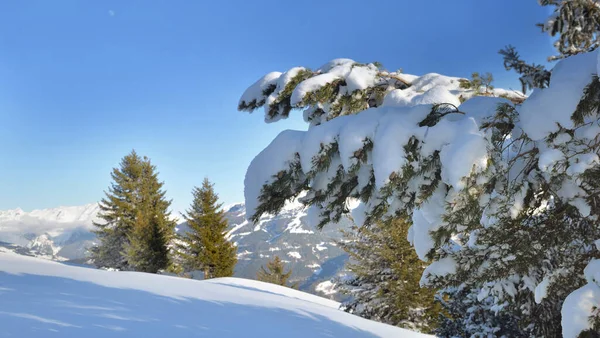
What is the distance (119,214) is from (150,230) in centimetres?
320

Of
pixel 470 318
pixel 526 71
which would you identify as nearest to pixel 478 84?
pixel 526 71

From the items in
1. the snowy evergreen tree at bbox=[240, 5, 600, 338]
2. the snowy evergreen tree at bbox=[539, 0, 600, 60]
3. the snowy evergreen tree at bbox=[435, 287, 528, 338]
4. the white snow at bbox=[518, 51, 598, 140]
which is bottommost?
the snowy evergreen tree at bbox=[435, 287, 528, 338]

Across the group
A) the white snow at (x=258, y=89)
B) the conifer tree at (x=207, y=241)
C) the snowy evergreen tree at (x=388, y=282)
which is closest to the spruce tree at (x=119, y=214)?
the conifer tree at (x=207, y=241)

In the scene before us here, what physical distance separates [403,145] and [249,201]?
3.69ft

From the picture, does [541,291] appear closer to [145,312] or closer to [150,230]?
[145,312]

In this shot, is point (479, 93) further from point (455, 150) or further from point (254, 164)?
point (254, 164)

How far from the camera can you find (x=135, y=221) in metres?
26.9

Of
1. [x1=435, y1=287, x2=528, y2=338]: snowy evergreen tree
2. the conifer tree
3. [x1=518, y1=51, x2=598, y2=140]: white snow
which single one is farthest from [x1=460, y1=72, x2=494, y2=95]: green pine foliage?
the conifer tree

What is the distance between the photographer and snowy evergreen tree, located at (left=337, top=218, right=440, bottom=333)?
11.5m

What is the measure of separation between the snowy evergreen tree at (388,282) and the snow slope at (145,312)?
5.77 m

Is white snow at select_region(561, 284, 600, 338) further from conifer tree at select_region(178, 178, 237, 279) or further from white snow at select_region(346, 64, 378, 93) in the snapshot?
conifer tree at select_region(178, 178, 237, 279)

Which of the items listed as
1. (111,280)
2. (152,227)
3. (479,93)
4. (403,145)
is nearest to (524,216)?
(403,145)

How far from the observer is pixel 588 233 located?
2.68 m

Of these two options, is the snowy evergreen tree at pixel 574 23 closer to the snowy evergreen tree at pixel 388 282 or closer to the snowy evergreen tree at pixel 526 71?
the snowy evergreen tree at pixel 526 71
